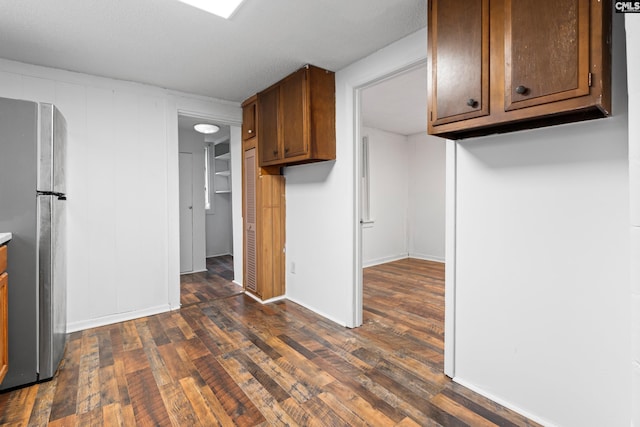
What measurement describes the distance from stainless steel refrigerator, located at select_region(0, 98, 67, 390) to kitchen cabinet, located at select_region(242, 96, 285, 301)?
1.82 metres

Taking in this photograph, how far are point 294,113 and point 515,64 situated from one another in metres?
1.89

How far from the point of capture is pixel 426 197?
5922mm

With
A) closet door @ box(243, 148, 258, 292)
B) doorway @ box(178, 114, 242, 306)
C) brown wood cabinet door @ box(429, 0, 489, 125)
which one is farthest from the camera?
doorway @ box(178, 114, 242, 306)

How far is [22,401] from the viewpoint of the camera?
1.82m

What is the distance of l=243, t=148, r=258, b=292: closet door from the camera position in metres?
3.66

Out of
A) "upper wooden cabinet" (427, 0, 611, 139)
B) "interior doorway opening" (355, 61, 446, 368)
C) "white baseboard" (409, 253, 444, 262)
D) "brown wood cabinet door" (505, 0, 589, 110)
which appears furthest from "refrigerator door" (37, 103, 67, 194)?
"white baseboard" (409, 253, 444, 262)

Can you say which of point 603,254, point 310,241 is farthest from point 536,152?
point 310,241

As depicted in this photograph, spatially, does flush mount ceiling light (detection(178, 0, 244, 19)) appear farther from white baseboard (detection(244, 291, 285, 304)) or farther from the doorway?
white baseboard (detection(244, 291, 285, 304))

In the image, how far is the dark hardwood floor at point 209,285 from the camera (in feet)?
12.2

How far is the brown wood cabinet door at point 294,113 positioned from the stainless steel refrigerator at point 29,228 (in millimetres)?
1696

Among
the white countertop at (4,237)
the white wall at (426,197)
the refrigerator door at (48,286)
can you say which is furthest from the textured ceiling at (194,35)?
the white wall at (426,197)

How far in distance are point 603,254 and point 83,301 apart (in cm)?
376

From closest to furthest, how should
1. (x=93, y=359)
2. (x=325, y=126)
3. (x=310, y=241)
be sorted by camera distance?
(x=93, y=359) → (x=325, y=126) → (x=310, y=241)

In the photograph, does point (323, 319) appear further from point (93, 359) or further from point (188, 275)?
point (188, 275)
